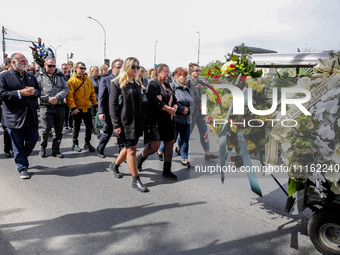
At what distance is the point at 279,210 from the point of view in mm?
3814

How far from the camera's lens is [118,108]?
4305mm

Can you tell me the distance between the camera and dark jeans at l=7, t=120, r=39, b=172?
485 centimetres

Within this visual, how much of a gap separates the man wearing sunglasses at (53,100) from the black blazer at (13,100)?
2.87ft

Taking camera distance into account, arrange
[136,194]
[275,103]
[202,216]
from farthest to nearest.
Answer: [136,194] < [202,216] < [275,103]

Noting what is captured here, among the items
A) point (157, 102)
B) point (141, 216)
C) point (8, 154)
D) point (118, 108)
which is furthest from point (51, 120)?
point (141, 216)

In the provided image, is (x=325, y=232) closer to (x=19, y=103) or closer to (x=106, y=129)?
(x=106, y=129)

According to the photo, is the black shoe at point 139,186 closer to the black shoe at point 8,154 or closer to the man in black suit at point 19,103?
the man in black suit at point 19,103

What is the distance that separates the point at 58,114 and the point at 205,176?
311 cm

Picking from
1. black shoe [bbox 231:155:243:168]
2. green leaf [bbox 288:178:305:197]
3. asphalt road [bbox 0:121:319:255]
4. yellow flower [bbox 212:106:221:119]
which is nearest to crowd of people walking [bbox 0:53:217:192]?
asphalt road [bbox 0:121:319:255]

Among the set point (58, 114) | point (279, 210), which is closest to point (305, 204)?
point (279, 210)

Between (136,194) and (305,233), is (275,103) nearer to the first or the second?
(305,233)

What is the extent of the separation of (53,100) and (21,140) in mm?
1120

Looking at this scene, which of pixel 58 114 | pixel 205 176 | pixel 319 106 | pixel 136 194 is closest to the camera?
pixel 319 106

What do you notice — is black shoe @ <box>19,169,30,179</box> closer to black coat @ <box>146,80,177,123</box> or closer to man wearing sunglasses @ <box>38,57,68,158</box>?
man wearing sunglasses @ <box>38,57,68,158</box>
